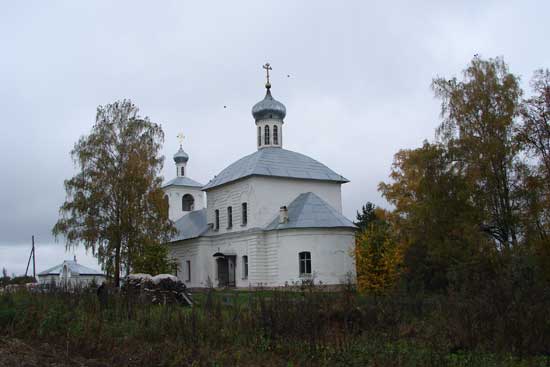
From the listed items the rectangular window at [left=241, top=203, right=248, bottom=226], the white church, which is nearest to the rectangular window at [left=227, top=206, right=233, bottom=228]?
the white church

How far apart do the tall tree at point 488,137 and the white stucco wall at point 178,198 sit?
30.5 m

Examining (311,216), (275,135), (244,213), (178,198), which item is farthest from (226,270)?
(178,198)

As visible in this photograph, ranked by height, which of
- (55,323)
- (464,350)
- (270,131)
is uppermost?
(270,131)

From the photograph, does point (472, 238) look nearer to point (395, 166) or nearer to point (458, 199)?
point (458, 199)

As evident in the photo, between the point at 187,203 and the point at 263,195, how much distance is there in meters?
19.3

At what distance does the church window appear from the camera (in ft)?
105

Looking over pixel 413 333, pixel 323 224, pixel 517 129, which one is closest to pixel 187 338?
pixel 413 333

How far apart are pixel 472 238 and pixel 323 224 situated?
1115 cm

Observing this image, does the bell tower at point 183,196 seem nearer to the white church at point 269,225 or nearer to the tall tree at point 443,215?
the white church at point 269,225

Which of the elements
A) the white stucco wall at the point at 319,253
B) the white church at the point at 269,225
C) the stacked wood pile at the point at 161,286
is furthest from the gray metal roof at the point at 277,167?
the stacked wood pile at the point at 161,286

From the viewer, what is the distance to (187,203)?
5322cm

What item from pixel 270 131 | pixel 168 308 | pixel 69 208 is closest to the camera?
pixel 168 308

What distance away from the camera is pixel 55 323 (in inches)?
392

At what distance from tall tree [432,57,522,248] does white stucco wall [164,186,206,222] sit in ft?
100
